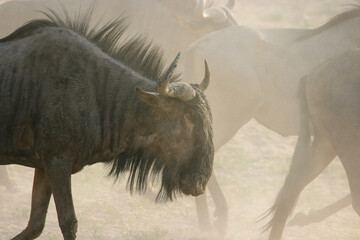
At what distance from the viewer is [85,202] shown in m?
7.50

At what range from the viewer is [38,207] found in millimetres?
4469

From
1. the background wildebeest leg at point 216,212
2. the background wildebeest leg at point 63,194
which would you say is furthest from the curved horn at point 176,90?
the background wildebeest leg at point 216,212

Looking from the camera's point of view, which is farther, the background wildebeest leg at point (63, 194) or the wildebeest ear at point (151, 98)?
the background wildebeest leg at point (63, 194)

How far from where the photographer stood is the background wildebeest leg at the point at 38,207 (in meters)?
4.44

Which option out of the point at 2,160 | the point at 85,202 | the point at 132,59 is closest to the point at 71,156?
the point at 2,160

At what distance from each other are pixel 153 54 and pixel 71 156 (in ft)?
3.04

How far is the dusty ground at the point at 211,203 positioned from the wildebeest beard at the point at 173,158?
161cm

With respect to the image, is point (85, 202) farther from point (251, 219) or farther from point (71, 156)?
point (71, 156)

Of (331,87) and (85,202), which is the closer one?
(331,87)

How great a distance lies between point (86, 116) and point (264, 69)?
3.74m

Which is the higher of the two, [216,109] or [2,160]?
[2,160]

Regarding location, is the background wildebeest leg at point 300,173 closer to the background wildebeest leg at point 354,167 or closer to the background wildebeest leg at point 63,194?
the background wildebeest leg at point 354,167

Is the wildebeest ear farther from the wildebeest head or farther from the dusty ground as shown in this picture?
the dusty ground

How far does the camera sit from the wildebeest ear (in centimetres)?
389
